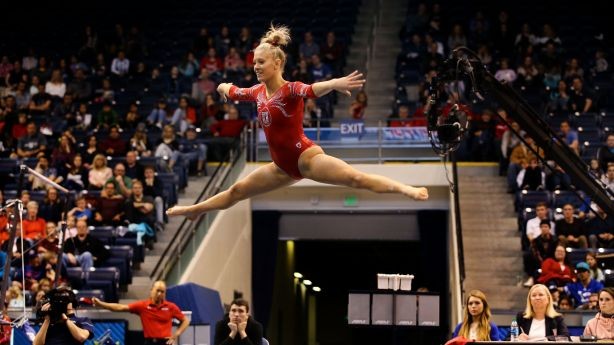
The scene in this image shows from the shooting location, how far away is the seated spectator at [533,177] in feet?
46.3

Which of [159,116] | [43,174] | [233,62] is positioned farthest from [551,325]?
[233,62]

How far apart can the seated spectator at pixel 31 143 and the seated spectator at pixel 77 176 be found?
1.13m

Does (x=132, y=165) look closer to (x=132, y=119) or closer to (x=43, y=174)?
(x=43, y=174)

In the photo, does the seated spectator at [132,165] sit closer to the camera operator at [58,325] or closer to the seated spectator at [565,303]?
the seated spectator at [565,303]

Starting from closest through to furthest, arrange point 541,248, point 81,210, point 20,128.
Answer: point 541,248
point 81,210
point 20,128

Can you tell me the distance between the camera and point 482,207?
14.8m

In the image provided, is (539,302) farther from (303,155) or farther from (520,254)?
(520,254)

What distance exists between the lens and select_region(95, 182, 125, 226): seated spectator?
13.6 meters

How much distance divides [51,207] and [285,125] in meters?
7.85

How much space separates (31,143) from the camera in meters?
15.8

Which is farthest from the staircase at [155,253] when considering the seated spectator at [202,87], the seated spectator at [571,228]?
the seated spectator at [571,228]

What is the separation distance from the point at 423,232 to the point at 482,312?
29.8 feet

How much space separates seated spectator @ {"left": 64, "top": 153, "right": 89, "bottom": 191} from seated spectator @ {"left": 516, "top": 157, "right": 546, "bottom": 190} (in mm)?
5921

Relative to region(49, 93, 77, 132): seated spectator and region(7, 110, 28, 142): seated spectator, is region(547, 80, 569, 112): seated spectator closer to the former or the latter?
region(49, 93, 77, 132): seated spectator
